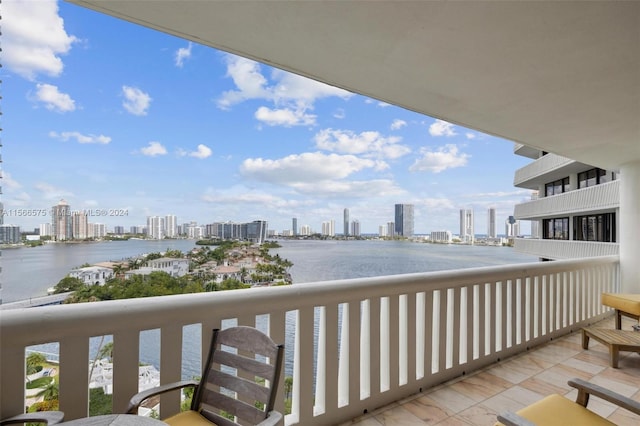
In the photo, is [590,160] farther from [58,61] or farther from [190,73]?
[190,73]

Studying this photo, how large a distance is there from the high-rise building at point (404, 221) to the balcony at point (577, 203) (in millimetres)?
5636

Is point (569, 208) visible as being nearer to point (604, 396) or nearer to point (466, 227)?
point (466, 227)

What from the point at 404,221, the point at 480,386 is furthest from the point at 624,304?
the point at 404,221

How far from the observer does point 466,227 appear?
918 centimetres

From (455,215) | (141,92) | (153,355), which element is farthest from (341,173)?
(153,355)

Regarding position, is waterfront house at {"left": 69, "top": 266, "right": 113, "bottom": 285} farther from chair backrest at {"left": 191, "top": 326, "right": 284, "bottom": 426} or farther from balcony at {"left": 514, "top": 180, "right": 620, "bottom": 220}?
balcony at {"left": 514, "top": 180, "right": 620, "bottom": 220}

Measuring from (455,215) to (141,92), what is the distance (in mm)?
9706

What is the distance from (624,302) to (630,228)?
1.50 meters

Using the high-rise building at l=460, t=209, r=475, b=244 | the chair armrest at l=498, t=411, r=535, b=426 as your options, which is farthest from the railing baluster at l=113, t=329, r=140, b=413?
the high-rise building at l=460, t=209, r=475, b=244

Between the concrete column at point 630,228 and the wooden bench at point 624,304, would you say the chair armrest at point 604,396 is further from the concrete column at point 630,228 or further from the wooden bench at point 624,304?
the concrete column at point 630,228

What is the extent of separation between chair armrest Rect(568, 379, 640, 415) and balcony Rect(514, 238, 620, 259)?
941cm

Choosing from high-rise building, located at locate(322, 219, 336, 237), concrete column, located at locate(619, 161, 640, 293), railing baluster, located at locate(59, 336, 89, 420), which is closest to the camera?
railing baluster, located at locate(59, 336, 89, 420)

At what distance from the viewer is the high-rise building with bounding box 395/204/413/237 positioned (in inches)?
281

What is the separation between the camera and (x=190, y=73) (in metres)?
8.21
